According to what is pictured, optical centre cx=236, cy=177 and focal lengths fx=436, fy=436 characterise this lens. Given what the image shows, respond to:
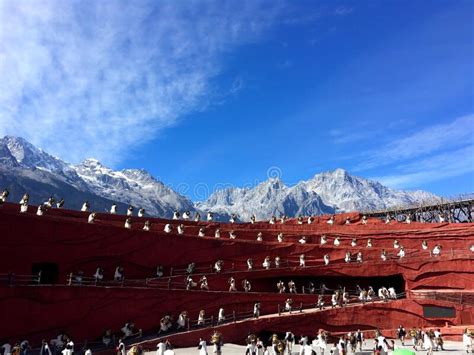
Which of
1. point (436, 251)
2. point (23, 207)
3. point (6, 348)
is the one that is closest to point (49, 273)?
point (23, 207)

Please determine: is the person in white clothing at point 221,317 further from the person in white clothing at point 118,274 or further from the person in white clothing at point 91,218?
the person in white clothing at point 91,218

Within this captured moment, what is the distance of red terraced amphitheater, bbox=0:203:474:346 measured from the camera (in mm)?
22953

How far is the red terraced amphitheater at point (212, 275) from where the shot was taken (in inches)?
904

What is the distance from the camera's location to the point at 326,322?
30.4 m

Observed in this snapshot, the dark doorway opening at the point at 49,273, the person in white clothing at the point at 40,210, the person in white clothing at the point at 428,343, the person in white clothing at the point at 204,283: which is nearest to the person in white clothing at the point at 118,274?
the dark doorway opening at the point at 49,273

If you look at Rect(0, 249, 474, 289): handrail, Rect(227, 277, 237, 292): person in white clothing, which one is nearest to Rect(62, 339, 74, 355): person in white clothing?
Rect(0, 249, 474, 289): handrail

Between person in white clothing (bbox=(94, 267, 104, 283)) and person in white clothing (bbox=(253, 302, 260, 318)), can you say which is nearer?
person in white clothing (bbox=(94, 267, 104, 283))

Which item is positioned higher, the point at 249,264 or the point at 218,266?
the point at 249,264

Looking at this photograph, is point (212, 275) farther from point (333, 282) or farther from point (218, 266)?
point (333, 282)

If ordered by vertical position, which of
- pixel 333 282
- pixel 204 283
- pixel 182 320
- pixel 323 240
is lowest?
pixel 182 320

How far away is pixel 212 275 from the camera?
30047 mm

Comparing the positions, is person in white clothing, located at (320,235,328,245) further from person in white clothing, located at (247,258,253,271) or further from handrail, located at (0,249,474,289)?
person in white clothing, located at (247,258,253,271)

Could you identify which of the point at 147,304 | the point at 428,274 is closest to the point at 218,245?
the point at 147,304

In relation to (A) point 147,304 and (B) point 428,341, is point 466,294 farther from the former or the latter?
(A) point 147,304
